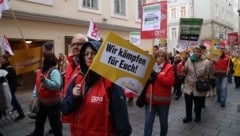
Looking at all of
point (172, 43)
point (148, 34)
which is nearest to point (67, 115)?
point (148, 34)

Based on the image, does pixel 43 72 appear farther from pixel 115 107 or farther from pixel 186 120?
pixel 186 120

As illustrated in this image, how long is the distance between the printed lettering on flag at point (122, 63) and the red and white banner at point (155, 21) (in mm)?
6312

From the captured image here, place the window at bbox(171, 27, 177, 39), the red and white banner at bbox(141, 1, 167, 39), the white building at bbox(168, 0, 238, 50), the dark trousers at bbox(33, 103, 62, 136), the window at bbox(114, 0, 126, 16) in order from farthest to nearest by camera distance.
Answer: the window at bbox(171, 27, 177, 39) → the white building at bbox(168, 0, 238, 50) → the window at bbox(114, 0, 126, 16) → the red and white banner at bbox(141, 1, 167, 39) → the dark trousers at bbox(33, 103, 62, 136)

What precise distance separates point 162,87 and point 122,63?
8.18 ft

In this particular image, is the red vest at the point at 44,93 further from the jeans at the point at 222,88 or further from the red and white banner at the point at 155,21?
the jeans at the point at 222,88

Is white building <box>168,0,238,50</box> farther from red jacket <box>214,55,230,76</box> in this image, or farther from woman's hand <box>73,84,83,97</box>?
woman's hand <box>73,84,83,97</box>

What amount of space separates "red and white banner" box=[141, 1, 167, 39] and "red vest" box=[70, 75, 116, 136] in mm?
6757

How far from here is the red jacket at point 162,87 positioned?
523 centimetres

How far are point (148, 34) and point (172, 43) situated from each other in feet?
124

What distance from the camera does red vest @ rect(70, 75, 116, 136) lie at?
2.72m

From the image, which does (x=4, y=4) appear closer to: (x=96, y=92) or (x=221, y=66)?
(x=221, y=66)

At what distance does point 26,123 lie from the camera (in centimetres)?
754

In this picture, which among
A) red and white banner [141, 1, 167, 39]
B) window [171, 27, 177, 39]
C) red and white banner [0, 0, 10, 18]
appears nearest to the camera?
red and white banner [0, 0, 10, 18]

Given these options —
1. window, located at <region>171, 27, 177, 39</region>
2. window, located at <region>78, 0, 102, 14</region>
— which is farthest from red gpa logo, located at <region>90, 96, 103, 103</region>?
window, located at <region>171, 27, 177, 39</region>
